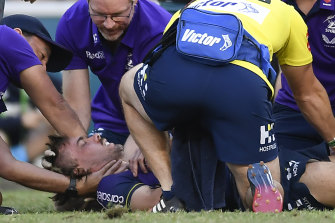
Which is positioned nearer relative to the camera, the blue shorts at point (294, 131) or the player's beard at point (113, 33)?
the player's beard at point (113, 33)

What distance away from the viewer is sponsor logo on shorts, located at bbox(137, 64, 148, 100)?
496cm

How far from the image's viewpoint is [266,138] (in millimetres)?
4723

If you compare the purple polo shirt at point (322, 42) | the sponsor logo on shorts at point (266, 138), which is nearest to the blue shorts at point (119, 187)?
the sponsor logo on shorts at point (266, 138)

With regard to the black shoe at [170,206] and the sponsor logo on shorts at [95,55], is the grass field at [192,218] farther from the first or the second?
the sponsor logo on shorts at [95,55]

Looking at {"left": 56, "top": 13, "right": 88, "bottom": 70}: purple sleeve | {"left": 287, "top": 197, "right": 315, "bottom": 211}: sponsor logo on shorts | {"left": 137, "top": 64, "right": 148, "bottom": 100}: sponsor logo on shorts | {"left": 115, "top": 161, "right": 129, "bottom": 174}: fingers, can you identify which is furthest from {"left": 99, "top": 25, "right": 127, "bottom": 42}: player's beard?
{"left": 287, "top": 197, "right": 315, "bottom": 211}: sponsor logo on shorts

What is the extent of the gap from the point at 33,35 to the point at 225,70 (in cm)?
199

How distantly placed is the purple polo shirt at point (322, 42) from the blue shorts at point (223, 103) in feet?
4.64

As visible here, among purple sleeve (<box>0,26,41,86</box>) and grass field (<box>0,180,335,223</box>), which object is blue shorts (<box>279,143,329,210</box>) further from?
purple sleeve (<box>0,26,41,86</box>)

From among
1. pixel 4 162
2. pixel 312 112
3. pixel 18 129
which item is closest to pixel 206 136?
pixel 312 112

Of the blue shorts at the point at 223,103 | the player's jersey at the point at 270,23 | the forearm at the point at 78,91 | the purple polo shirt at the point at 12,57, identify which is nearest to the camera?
the blue shorts at the point at 223,103

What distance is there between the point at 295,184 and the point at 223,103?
110 cm

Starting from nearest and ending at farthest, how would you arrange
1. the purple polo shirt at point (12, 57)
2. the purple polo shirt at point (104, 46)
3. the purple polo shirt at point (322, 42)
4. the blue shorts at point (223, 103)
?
the blue shorts at point (223, 103) → the purple polo shirt at point (12, 57) → the purple polo shirt at point (322, 42) → the purple polo shirt at point (104, 46)

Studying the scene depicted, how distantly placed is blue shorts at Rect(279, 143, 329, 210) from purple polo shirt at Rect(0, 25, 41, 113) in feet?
5.44

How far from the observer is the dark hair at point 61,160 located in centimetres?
569
